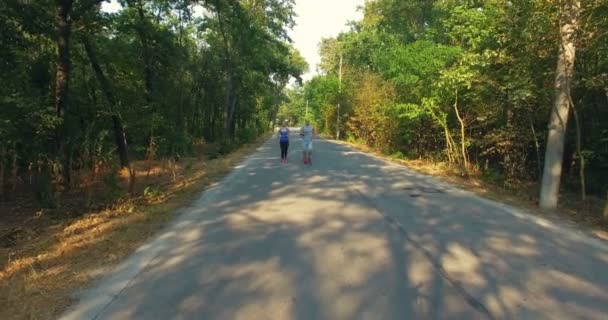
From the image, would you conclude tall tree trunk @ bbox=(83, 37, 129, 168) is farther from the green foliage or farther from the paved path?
the green foliage

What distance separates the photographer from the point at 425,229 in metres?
7.45

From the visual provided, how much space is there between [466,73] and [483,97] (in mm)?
1747

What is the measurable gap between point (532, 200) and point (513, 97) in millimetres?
2784

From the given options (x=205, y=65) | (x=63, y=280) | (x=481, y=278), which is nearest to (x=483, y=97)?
(x=481, y=278)

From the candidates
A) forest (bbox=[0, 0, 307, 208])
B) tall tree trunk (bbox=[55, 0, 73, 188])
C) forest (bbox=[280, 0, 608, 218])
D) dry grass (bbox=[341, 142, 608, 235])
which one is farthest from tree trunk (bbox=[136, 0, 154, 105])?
dry grass (bbox=[341, 142, 608, 235])

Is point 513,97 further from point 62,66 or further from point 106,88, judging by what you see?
point 62,66

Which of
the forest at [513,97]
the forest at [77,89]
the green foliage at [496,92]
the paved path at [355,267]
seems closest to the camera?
the paved path at [355,267]

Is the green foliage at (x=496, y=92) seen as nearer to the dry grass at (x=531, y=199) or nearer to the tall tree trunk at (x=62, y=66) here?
the dry grass at (x=531, y=199)

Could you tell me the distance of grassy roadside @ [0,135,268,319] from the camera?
4433 mm

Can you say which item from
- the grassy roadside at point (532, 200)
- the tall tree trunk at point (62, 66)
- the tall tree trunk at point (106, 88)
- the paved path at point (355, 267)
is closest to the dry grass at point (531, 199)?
the grassy roadside at point (532, 200)

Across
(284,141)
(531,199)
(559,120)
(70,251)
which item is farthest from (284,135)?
(70,251)

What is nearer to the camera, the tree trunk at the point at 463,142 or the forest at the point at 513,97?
the forest at the point at 513,97

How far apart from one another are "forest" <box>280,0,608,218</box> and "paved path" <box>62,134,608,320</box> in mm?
3566

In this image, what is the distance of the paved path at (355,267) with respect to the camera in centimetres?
432
